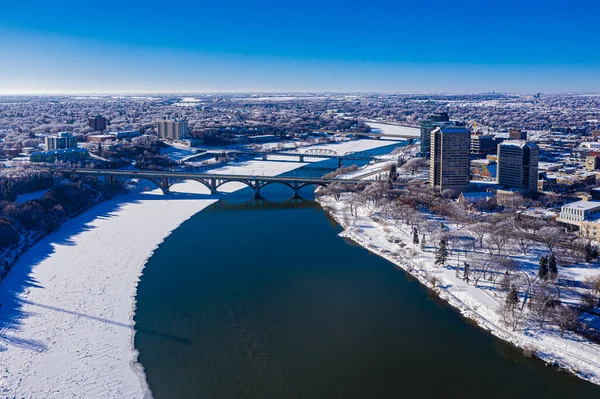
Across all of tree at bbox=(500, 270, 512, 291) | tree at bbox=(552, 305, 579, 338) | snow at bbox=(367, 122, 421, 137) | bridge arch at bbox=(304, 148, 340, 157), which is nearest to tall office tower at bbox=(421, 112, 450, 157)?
bridge arch at bbox=(304, 148, 340, 157)

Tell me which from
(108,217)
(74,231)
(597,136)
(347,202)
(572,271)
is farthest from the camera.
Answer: (597,136)

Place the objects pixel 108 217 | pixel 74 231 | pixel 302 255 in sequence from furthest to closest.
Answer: pixel 108 217, pixel 74 231, pixel 302 255

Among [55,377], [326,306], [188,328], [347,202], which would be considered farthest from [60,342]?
[347,202]

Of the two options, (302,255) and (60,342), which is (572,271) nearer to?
(302,255)

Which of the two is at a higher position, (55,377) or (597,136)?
(597,136)

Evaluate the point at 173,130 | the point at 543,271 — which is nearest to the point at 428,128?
the point at 173,130

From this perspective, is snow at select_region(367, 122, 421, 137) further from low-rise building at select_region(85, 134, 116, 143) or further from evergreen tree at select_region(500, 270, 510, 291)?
Answer: evergreen tree at select_region(500, 270, 510, 291)

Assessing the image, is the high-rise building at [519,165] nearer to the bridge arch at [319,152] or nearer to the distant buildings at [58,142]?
the bridge arch at [319,152]
